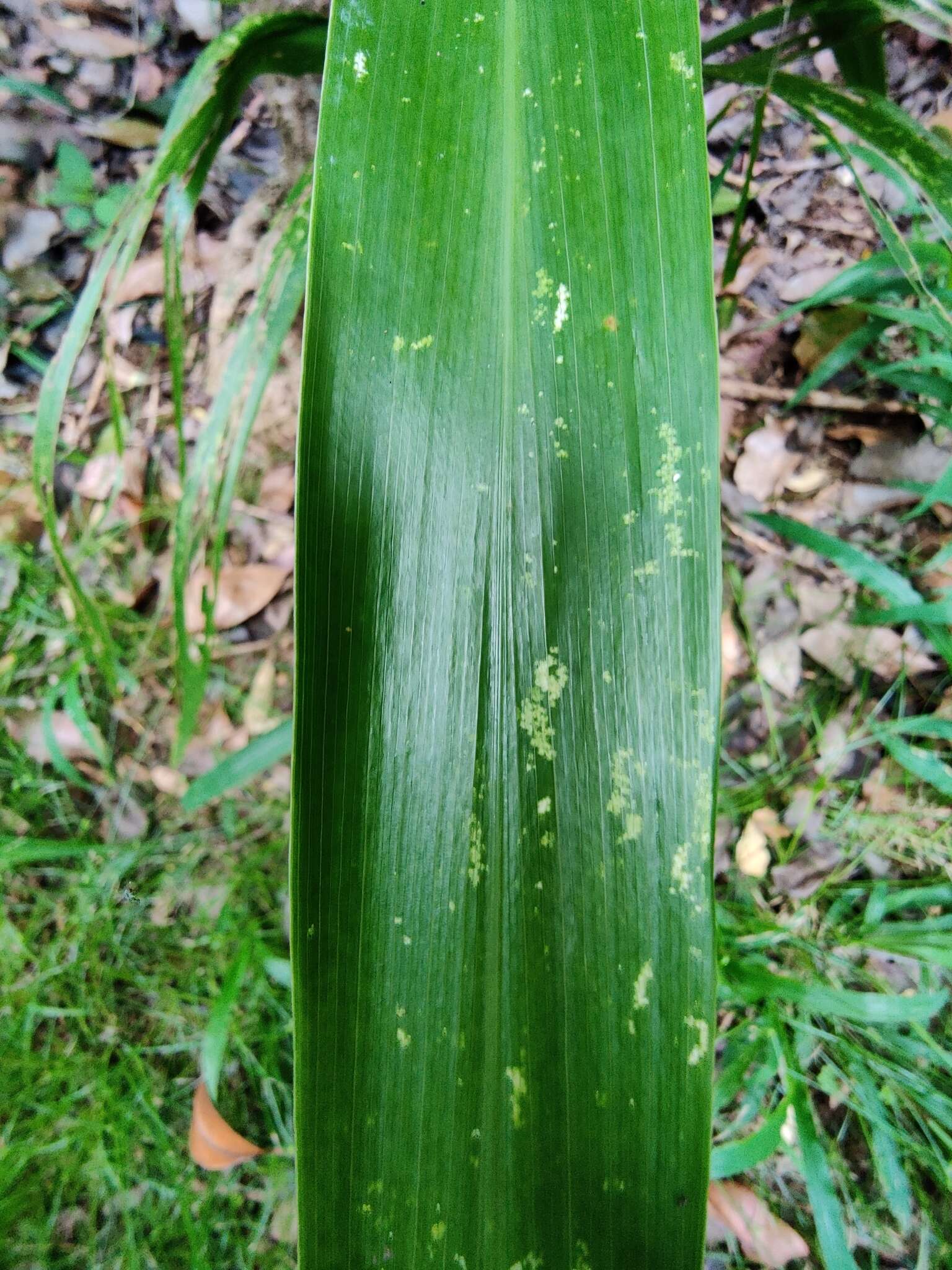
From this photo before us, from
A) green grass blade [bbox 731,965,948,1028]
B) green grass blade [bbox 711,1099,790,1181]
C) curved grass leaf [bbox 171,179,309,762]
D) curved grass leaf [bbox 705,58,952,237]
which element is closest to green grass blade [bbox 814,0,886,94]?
curved grass leaf [bbox 705,58,952,237]

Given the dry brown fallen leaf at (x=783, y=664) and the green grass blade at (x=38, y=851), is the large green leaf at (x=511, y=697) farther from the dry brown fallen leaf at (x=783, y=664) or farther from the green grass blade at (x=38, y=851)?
the green grass blade at (x=38, y=851)

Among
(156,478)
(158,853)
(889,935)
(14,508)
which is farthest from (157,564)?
(889,935)

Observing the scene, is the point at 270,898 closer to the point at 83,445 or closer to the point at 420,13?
the point at 83,445

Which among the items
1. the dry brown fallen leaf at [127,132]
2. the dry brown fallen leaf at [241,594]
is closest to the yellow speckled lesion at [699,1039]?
the dry brown fallen leaf at [241,594]

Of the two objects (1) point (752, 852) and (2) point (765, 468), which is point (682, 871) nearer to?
(1) point (752, 852)

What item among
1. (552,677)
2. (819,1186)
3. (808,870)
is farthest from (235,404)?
(819,1186)
